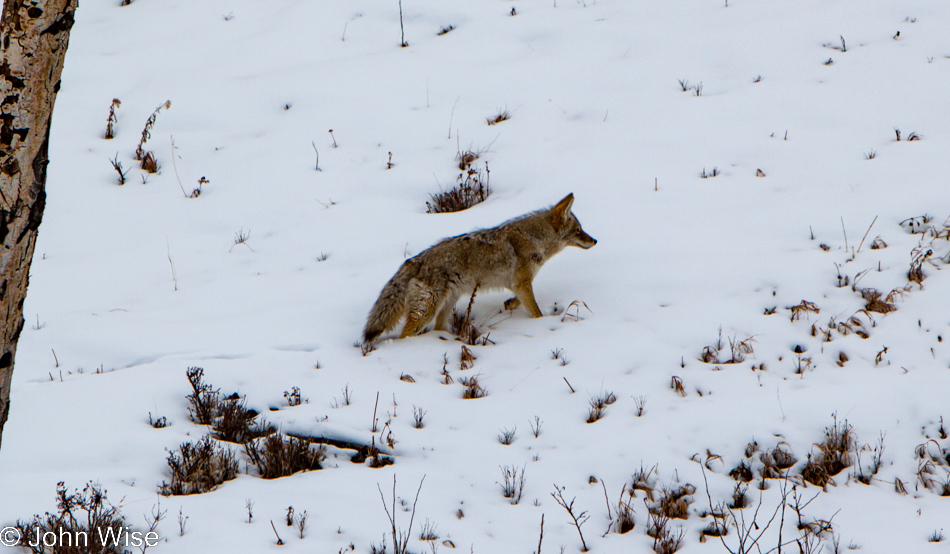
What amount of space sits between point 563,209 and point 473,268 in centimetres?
119

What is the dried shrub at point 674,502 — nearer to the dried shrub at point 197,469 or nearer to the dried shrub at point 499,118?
the dried shrub at point 197,469

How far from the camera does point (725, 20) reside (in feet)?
39.9

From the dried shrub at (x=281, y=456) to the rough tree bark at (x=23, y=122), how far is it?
222 cm

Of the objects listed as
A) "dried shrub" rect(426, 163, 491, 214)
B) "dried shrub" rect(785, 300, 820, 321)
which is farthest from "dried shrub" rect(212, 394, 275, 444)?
"dried shrub" rect(785, 300, 820, 321)

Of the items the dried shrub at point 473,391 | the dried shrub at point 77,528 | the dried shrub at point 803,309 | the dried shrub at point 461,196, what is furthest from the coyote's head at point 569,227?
the dried shrub at point 77,528

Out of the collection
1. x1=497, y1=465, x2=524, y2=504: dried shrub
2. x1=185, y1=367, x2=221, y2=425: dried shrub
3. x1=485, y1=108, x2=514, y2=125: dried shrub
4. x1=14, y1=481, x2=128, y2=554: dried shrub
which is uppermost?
x1=485, y1=108, x2=514, y2=125: dried shrub

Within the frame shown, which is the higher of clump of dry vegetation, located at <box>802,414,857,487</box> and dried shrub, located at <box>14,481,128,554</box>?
dried shrub, located at <box>14,481,128,554</box>

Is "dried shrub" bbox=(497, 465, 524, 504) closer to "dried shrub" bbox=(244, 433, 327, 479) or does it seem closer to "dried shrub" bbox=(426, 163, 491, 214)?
"dried shrub" bbox=(244, 433, 327, 479)

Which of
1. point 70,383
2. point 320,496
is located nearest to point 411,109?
point 70,383

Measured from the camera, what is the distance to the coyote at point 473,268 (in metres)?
7.20

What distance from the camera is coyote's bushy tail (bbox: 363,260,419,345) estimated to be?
23.3ft

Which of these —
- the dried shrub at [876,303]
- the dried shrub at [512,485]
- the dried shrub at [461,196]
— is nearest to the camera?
the dried shrub at [512,485]

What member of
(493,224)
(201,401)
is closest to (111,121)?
(493,224)

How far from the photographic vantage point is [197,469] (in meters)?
4.91
